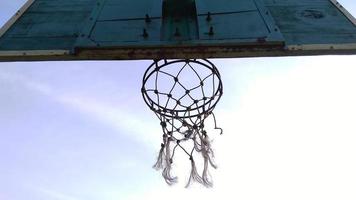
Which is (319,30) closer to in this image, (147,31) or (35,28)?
(147,31)

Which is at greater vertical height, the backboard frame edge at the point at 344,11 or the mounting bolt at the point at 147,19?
the backboard frame edge at the point at 344,11

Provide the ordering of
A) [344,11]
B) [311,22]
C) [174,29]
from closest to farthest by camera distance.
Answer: [174,29]
[311,22]
[344,11]

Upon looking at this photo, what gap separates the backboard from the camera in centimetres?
405

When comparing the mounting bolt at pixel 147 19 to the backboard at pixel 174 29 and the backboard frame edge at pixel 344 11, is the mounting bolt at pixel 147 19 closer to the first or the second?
the backboard at pixel 174 29

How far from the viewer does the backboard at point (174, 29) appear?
405 centimetres

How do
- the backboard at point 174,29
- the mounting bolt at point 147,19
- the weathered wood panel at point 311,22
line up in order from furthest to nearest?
the mounting bolt at point 147,19, the weathered wood panel at point 311,22, the backboard at point 174,29

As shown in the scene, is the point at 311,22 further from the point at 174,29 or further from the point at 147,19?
the point at 147,19

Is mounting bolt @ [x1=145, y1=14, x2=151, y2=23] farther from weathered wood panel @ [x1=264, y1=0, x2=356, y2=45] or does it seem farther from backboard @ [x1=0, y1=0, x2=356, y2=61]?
weathered wood panel @ [x1=264, y1=0, x2=356, y2=45]

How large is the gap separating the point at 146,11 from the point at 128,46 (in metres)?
0.61

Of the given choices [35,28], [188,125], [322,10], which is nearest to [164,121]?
[188,125]

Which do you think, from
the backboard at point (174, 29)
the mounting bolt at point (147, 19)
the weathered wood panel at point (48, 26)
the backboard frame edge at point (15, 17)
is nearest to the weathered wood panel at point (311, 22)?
the backboard at point (174, 29)

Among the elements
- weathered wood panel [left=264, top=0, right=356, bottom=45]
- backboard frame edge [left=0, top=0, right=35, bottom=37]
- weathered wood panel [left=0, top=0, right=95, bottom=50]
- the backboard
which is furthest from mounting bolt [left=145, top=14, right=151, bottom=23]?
backboard frame edge [left=0, top=0, right=35, bottom=37]

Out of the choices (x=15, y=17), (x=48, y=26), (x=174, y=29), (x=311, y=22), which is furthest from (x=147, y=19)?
(x=311, y=22)

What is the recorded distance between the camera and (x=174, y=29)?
4.30 metres
